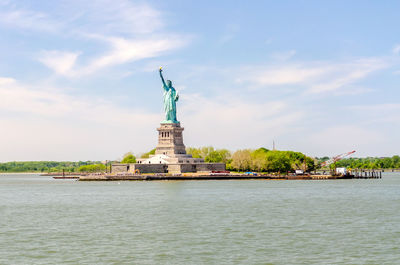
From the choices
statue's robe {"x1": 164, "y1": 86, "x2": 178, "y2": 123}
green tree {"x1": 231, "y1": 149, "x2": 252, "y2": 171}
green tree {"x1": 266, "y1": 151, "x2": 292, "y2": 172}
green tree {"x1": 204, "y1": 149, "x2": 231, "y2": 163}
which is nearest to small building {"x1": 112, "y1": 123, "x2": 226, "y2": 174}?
statue's robe {"x1": 164, "y1": 86, "x2": 178, "y2": 123}

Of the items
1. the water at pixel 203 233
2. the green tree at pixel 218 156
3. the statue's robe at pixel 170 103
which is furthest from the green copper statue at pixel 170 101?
the water at pixel 203 233

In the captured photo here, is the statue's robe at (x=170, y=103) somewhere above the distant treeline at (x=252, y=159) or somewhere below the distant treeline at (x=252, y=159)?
above

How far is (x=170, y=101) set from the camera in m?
129

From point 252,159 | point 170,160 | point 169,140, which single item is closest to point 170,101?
point 169,140

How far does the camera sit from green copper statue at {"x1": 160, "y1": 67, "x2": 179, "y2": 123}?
12825 cm

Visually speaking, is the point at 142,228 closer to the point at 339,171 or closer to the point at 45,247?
the point at 45,247

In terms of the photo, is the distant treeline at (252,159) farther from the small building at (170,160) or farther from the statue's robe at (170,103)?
Result: the statue's robe at (170,103)

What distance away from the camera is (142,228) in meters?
39.0

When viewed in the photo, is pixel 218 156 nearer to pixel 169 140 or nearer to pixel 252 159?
pixel 252 159

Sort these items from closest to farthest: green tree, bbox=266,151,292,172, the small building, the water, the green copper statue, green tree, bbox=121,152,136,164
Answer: the water → the small building → the green copper statue → green tree, bbox=266,151,292,172 → green tree, bbox=121,152,136,164

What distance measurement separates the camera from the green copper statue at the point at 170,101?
128250 mm

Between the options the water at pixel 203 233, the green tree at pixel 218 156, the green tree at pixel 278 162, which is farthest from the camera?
the green tree at pixel 218 156

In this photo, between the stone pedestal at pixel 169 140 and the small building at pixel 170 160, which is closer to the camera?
the small building at pixel 170 160

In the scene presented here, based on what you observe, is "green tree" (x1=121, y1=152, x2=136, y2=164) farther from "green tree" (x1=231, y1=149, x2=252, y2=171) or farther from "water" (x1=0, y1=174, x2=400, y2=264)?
"water" (x1=0, y1=174, x2=400, y2=264)
